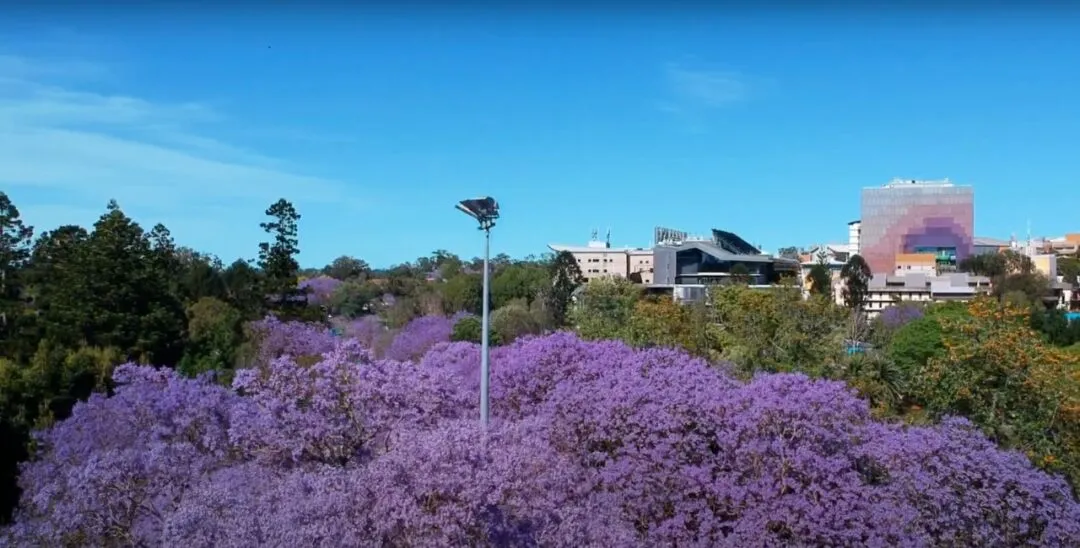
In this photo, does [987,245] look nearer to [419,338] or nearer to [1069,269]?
[1069,269]

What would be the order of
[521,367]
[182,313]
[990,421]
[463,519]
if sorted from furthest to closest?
[182,313] < [990,421] < [521,367] < [463,519]

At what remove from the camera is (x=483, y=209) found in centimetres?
870

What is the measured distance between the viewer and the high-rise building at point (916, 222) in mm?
78062

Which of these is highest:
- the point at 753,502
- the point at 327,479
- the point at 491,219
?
the point at 491,219

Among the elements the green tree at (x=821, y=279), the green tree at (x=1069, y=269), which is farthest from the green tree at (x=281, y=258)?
the green tree at (x=1069, y=269)

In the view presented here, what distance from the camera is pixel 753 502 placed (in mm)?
9031

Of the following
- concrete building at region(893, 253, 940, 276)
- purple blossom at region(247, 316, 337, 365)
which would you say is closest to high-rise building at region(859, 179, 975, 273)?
concrete building at region(893, 253, 940, 276)

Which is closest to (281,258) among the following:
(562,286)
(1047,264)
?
(562,286)

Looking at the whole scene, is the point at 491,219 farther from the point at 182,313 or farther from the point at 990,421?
the point at 182,313

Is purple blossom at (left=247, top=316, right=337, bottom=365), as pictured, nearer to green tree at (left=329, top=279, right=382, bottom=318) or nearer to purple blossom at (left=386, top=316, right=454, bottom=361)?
purple blossom at (left=386, top=316, right=454, bottom=361)

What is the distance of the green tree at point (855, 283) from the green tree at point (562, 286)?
553 inches

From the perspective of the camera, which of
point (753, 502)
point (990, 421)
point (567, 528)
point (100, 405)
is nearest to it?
point (567, 528)

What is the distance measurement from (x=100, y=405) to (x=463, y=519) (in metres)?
6.91

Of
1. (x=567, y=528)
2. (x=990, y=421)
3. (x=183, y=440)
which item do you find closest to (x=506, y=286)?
(x=990, y=421)
